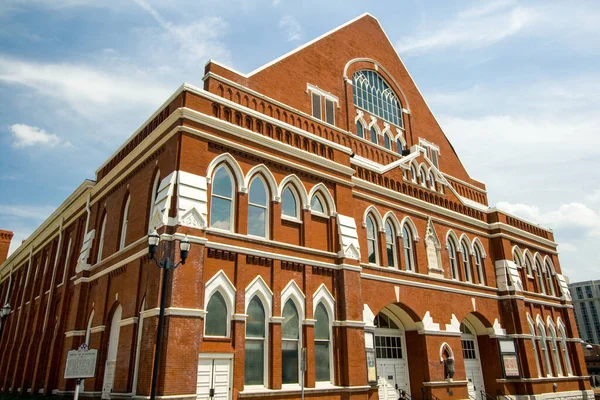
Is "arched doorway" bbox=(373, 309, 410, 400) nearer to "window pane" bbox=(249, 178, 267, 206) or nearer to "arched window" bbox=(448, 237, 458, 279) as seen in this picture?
"arched window" bbox=(448, 237, 458, 279)

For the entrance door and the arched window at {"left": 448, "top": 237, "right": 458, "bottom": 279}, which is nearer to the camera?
the entrance door

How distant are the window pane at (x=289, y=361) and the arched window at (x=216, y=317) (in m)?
2.36

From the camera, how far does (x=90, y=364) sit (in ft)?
39.8

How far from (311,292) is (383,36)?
19.3 m

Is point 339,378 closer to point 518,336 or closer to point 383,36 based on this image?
point 518,336

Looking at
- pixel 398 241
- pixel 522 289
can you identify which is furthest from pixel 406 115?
pixel 522 289

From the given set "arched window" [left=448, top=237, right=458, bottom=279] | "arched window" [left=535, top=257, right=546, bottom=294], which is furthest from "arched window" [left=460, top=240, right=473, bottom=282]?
"arched window" [left=535, top=257, right=546, bottom=294]

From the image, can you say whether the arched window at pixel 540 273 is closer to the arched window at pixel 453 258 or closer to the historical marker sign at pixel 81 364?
the arched window at pixel 453 258

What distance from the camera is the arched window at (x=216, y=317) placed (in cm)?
1443

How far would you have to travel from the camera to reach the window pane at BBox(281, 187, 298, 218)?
58.6 feet

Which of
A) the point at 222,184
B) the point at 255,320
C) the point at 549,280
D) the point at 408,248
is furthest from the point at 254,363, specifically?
the point at 549,280

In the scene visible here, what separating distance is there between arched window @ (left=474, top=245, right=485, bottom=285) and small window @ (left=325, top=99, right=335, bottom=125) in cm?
1104

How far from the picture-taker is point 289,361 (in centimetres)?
1599

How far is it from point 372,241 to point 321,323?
5.47m
